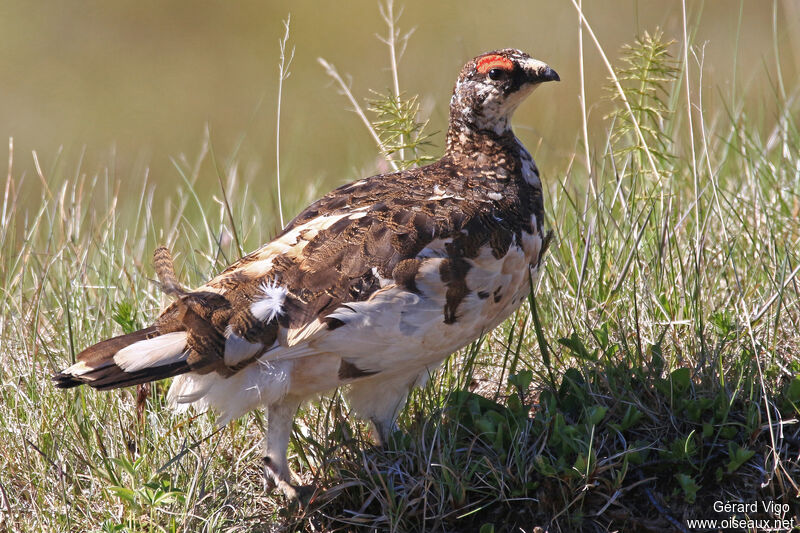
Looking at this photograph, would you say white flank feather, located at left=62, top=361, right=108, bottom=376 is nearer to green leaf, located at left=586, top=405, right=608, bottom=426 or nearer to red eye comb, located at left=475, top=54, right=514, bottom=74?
green leaf, located at left=586, top=405, right=608, bottom=426

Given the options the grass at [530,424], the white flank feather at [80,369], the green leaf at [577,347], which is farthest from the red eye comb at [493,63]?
the white flank feather at [80,369]

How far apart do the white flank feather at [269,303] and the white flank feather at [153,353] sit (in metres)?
0.23

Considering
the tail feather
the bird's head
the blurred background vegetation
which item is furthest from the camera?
the blurred background vegetation

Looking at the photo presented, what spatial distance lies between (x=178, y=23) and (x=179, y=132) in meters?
3.69

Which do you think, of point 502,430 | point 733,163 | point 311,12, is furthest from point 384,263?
point 311,12

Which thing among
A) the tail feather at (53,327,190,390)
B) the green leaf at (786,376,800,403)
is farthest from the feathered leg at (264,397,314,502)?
the green leaf at (786,376,800,403)

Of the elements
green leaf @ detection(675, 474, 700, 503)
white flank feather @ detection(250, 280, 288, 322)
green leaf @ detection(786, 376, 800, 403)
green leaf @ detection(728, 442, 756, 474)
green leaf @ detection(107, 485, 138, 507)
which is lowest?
green leaf @ detection(675, 474, 700, 503)

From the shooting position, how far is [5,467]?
3168 mm

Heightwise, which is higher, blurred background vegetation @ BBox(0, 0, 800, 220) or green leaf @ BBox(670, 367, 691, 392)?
blurred background vegetation @ BBox(0, 0, 800, 220)

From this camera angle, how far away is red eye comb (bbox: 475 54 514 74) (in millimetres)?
3324

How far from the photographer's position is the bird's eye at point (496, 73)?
3340mm

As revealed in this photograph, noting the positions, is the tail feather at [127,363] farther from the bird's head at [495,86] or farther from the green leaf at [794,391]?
the green leaf at [794,391]

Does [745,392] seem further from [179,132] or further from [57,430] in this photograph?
[179,132]

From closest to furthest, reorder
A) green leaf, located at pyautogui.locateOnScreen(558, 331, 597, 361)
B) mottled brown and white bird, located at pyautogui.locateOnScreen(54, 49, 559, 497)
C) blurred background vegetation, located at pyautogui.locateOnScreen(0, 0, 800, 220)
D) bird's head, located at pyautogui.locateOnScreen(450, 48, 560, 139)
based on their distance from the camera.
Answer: mottled brown and white bird, located at pyautogui.locateOnScreen(54, 49, 559, 497), green leaf, located at pyautogui.locateOnScreen(558, 331, 597, 361), bird's head, located at pyautogui.locateOnScreen(450, 48, 560, 139), blurred background vegetation, located at pyautogui.locateOnScreen(0, 0, 800, 220)
